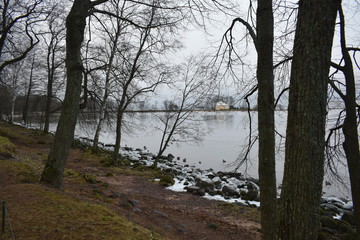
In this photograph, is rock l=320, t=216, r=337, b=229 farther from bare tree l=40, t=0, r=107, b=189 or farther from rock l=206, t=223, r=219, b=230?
bare tree l=40, t=0, r=107, b=189

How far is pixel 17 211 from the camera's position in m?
3.64

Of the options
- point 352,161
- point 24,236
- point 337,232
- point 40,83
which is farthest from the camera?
point 40,83

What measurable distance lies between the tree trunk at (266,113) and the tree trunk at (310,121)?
125cm

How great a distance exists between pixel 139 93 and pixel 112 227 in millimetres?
10939

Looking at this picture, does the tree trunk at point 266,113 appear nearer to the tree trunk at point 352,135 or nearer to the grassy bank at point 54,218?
the grassy bank at point 54,218

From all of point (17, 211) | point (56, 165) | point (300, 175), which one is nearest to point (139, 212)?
point (56, 165)

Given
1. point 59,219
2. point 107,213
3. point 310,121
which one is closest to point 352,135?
point 310,121

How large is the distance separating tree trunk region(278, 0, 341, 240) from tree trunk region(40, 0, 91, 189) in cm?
446

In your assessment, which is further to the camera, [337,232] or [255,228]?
[337,232]

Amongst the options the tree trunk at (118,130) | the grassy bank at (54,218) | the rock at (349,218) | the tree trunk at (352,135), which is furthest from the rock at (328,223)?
the tree trunk at (118,130)

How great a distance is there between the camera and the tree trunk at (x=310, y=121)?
2.16m

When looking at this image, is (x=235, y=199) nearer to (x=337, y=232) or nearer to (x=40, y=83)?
(x=337, y=232)

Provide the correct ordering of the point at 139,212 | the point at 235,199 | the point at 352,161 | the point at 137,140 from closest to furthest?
the point at 352,161 → the point at 139,212 → the point at 235,199 → the point at 137,140

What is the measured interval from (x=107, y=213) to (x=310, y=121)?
3668 millimetres
